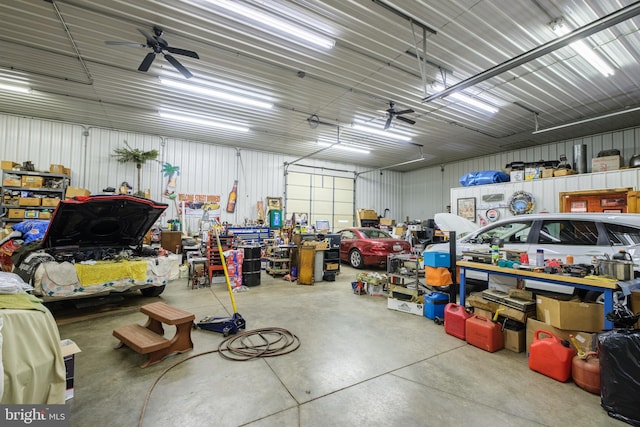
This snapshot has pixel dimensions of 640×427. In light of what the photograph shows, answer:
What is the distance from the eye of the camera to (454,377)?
7.94 ft

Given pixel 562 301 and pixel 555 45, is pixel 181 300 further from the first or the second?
pixel 555 45


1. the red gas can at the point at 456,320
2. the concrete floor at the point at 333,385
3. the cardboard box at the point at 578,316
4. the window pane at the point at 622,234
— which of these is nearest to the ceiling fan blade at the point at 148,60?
the concrete floor at the point at 333,385

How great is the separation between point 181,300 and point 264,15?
15.2ft

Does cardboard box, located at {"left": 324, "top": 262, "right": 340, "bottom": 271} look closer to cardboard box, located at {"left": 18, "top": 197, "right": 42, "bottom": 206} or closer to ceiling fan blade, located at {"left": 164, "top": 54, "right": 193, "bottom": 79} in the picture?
ceiling fan blade, located at {"left": 164, "top": 54, "right": 193, "bottom": 79}

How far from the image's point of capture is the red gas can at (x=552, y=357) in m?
2.35

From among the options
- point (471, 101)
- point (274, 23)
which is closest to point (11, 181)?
point (274, 23)

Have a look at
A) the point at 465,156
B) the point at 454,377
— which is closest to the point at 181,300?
the point at 454,377

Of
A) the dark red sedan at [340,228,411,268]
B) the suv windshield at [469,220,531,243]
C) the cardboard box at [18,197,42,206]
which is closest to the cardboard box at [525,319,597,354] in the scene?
the suv windshield at [469,220,531,243]

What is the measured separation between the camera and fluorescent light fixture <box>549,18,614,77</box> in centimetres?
382

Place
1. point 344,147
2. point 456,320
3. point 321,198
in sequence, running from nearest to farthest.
Result: point 456,320 → point 344,147 → point 321,198

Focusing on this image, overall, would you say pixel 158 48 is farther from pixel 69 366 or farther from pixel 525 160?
pixel 525 160

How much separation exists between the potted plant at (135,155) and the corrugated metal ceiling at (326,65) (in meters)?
0.73

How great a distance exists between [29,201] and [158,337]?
6.89 metres

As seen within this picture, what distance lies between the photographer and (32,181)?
6652 millimetres
